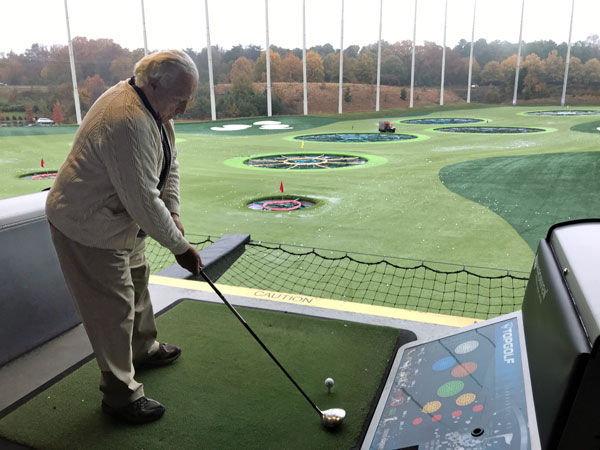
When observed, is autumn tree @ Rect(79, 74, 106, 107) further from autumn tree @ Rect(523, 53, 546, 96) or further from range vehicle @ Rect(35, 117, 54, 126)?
autumn tree @ Rect(523, 53, 546, 96)

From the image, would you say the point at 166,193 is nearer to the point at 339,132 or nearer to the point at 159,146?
the point at 159,146

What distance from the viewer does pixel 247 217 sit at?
5.89 metres

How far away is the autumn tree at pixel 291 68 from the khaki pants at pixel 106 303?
35.0 m

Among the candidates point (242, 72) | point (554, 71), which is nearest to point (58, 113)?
point (242, 72)

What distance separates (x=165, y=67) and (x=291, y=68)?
35.5 meters

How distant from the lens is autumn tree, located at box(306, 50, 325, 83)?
3650cm

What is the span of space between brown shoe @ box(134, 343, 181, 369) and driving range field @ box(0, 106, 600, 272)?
8.19 ft

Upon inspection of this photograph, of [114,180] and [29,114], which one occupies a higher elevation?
[114,180]

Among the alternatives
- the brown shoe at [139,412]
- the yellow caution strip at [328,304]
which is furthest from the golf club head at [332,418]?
the yellow caution strip at [328,304]

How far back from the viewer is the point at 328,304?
311 centimetres

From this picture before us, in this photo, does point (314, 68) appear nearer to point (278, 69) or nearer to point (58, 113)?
point (278, 69)

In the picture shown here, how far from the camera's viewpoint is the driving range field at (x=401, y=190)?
16.3 ft

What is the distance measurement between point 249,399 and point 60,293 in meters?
1.31

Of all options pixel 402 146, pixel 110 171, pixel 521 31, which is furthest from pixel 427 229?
pixel 521 31
